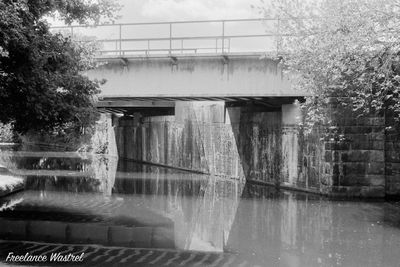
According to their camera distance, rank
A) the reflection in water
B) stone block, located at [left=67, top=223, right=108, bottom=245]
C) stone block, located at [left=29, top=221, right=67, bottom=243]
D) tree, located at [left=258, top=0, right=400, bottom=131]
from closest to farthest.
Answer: the reflection in water
stone block, located at [left=67, top=223, right=108, bottom=245]
stone block, located at [left=29, top=221, right=67, bottom=243]
tree, located at [left=258, top=0, right=400, bottom=131]

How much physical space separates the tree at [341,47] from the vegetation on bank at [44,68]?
649 centimetres

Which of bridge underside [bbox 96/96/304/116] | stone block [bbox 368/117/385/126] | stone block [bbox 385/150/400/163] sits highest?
bridge underside [bbox 96/96/304/116]

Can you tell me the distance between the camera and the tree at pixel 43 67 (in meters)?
12.6

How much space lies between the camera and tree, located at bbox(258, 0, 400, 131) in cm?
1563

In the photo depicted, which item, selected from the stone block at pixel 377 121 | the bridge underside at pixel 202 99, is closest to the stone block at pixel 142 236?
the bridge underside at pixel 202 99

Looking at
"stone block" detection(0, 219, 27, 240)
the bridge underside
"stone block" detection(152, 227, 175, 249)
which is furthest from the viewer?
the bridge underside

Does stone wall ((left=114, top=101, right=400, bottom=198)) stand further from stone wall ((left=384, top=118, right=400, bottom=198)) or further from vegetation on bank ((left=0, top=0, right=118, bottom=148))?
vegetation on bank ((left=0, top=0, right=118, bottom=148))

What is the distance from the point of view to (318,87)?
19.5 m

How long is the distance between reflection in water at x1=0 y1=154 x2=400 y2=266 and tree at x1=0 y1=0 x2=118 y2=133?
3.10m

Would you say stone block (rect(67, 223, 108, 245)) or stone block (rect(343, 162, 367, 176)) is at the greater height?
stone block (rect(343, 162, 367, 176))

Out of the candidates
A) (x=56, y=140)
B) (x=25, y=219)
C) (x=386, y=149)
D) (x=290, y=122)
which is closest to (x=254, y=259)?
(x=25, y=219)

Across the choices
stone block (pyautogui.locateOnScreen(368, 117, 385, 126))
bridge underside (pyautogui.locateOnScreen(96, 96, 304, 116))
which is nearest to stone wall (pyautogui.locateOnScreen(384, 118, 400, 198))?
stone block (pyautogui.locateOnScreen(368, 117, 385, 126))

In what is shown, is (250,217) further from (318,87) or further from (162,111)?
(162,111)

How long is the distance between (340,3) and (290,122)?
8881mm
